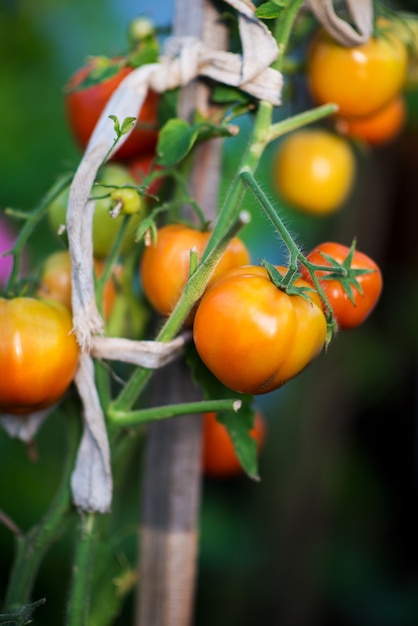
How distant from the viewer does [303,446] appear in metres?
1.38

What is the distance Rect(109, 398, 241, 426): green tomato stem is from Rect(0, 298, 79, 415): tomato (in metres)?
0.05

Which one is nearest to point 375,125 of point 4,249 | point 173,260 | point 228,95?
point 228,95

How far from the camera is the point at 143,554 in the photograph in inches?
27.0

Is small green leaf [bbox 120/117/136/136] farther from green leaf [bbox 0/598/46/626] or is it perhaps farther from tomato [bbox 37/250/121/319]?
green leaf [bbox 0/598/46/626]

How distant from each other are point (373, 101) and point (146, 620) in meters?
0.51

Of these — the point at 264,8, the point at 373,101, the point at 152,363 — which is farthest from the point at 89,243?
the point at 373,101

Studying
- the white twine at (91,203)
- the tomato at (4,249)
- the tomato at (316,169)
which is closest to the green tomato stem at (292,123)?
the white twine at (91,203)

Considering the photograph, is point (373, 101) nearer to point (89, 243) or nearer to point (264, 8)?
point (264, 8)

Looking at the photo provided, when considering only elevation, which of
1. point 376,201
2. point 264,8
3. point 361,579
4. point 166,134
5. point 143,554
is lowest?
point 361,579

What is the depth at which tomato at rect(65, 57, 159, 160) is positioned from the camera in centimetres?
62

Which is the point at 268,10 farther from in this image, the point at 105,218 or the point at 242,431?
the point at 242,431

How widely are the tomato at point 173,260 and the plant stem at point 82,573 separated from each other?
17 cm

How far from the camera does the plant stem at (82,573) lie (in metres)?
0.53

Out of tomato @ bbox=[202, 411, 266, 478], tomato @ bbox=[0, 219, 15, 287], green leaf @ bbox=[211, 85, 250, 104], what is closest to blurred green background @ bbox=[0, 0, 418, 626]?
tomato @ bbox=[0, 219, 15, 287]
